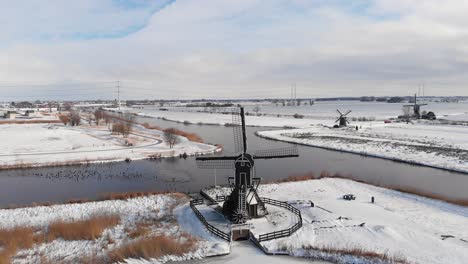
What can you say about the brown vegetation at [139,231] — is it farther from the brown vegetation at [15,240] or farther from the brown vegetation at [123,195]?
the brown vegetation at [123,195]

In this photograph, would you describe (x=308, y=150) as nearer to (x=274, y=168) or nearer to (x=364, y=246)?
(x=274, y=168)

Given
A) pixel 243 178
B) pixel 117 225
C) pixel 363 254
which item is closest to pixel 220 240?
pixel 243 178

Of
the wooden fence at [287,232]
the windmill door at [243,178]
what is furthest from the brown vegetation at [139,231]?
the wooden fence at [287,232]

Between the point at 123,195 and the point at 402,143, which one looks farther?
the point at 402,143

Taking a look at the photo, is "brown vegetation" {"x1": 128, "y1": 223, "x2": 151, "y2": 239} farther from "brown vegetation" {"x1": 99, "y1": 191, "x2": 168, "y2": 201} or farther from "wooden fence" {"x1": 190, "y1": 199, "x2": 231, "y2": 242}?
"brown vegetation" {"x1": 99, "y1": 191, "x2": 168, "y2": 201}

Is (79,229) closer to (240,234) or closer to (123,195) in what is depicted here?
(123,195)

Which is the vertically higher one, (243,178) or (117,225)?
(243,178)

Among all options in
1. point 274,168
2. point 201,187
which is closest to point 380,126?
point 274,168
